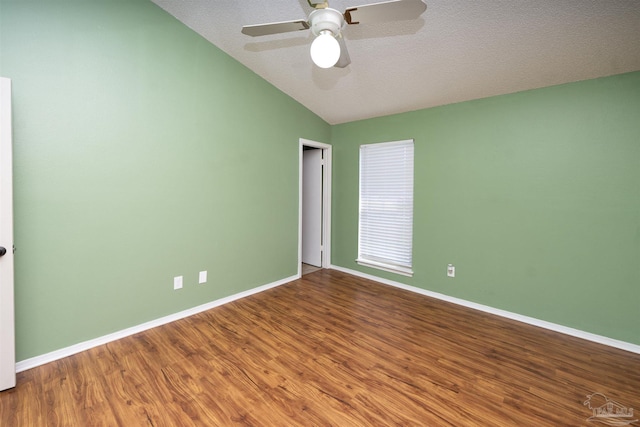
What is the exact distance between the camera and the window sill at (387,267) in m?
3.81

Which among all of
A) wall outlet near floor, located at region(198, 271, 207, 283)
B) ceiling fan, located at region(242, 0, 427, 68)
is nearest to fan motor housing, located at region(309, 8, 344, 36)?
ceiling fan, located at region(242, 0, 427, 68)

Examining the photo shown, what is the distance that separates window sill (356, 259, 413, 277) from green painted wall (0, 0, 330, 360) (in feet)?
Result: 5.45

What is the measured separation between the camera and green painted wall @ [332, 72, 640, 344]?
2.43 metres

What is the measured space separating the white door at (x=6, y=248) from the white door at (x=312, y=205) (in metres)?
3.47

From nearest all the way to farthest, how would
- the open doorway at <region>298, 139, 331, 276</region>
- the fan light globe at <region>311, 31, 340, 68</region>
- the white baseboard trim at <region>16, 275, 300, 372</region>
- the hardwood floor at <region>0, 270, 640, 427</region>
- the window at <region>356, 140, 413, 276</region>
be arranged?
1. the fan light globe at <region>311, 31, 340, 68</region>
2. the hardwood floor at <region>0, 270, 640, 427</region>
3. the white baseboard trim at <region>16, 275, 300, 372</region>
4. the window at <region>356, 140, 413, 276</region>
5. the open doorway at <region>298, 139, 331, 276</region>

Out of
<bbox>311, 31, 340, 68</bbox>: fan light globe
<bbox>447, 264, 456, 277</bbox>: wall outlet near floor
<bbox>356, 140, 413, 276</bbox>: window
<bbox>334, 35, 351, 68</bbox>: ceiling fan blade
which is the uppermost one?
<bbox>334, 35, 351, 68</bbox>: ceiling fan blade

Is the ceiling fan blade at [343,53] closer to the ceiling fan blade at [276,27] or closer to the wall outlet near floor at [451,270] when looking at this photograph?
the ceiling fan blade at [276,27]

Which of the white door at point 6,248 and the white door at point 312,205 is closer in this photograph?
the white door at point 6,248

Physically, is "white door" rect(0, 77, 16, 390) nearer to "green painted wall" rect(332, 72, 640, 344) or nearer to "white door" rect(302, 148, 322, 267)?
"white door" rect(302, 148, 322, 267)

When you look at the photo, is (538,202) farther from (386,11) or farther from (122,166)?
(122,166)

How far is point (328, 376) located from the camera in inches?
80.6

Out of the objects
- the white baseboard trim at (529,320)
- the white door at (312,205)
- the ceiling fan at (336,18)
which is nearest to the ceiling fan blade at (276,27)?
the ceiling fan at (336,18)

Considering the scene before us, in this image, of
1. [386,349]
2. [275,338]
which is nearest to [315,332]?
[275,338]

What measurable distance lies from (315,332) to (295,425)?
1061 mm
